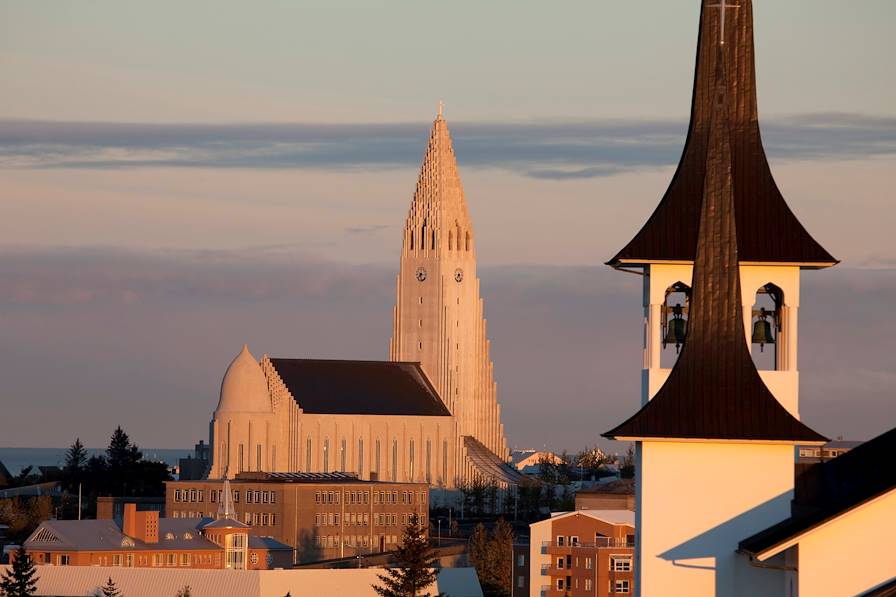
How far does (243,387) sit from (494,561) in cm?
5400

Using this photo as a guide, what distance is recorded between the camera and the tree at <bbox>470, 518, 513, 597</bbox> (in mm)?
135250

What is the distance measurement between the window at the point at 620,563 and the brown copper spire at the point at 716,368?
269 ft

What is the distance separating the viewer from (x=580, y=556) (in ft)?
390

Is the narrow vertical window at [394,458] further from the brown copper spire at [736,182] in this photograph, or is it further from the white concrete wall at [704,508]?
the white concrete wall at [704,508]

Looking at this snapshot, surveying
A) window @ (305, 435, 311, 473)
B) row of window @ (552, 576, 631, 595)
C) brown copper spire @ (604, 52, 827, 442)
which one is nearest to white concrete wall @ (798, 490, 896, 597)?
brown copper spire @ (604, 52, 827, 442)

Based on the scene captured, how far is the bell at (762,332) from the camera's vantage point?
36.4 meters

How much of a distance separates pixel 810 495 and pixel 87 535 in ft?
344

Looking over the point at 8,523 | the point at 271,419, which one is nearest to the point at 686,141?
the point at 8,523

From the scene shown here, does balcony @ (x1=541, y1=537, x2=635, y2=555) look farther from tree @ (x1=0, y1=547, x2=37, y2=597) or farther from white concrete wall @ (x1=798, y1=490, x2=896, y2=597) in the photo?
white concrete wall @ (x1=798, y1=490, x2=896, y2=597)

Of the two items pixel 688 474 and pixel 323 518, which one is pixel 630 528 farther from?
pixel 688 474

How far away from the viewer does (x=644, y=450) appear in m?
33.9

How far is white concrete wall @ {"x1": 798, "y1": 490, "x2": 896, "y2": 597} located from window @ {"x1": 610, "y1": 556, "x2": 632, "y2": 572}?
85.9 meters

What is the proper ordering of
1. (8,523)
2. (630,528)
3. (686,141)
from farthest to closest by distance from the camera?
(8,523), (630,528), (686,141)

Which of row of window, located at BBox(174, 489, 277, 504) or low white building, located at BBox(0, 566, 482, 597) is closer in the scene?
low white building, located at BBox(0, 566, 482, 597)
